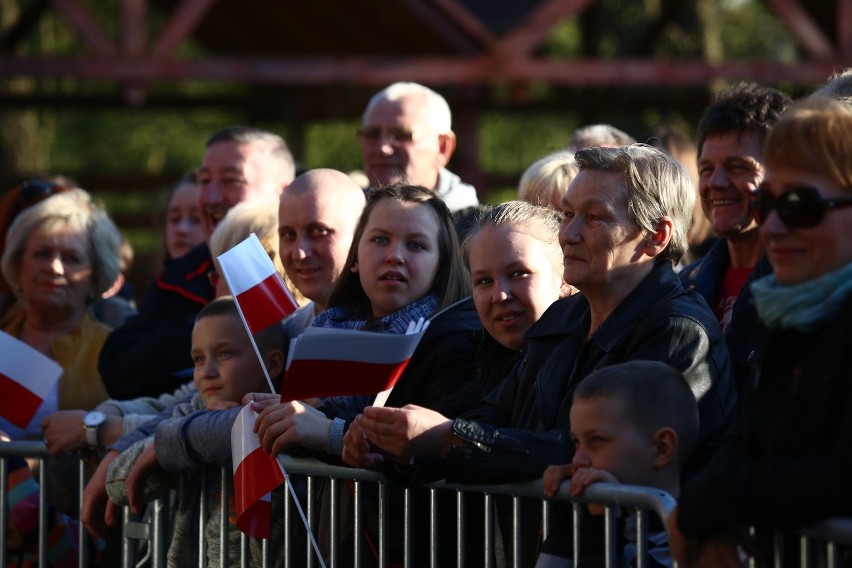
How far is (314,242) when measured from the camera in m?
5.57

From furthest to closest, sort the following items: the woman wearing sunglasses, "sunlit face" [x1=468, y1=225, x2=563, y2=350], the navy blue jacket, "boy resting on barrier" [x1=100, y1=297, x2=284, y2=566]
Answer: "boy resting on barrier" [x1=100, y1=297, x2=284, y2=566], "sunlit face" [x1=468, y1=225, x2=563, y2=350], the navy blue jacket, the woman wearing sunglasses

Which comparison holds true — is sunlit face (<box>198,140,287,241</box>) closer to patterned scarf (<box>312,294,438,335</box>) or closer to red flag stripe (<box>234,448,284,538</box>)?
patterned scarf (<box>312,294,438,335</box>)

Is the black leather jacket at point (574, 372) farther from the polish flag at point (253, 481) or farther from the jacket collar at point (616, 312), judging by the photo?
the polish flag at point (253, 481)

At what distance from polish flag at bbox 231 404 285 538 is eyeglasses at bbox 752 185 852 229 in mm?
1922

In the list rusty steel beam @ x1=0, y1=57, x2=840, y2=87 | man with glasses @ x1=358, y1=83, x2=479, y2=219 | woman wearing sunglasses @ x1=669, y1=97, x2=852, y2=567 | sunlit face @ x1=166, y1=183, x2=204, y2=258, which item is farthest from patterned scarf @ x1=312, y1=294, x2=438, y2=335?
rusty steel beam @ x1=0, y1=57, x2=840, y2=87

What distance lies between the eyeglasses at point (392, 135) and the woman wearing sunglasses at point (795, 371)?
3465 mm

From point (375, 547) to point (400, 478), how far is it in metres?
0.50

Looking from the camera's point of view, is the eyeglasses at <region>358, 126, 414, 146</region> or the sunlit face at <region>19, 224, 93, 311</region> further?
the sunlit face at <region>19, 224, 93, 311</region>

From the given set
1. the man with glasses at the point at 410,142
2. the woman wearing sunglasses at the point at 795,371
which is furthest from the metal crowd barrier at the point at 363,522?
the man with glasses at the point at 410,142

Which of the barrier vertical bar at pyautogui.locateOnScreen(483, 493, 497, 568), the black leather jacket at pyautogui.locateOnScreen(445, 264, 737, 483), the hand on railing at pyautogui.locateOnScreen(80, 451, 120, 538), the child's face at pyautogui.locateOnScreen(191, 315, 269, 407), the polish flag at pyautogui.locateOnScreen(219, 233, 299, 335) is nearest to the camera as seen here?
the black leather jacket at pyautogui.locateOnScreen(445, 264, 737, 483)

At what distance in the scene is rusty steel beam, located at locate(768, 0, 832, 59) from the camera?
1436 centimetres

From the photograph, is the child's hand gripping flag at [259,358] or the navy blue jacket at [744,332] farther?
the child's hand gripping flag at [259,358]

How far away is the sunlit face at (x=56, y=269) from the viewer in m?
6.85

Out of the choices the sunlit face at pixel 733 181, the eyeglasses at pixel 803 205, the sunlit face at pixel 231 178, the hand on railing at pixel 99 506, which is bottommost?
the hand on railing at pixel 99 506
